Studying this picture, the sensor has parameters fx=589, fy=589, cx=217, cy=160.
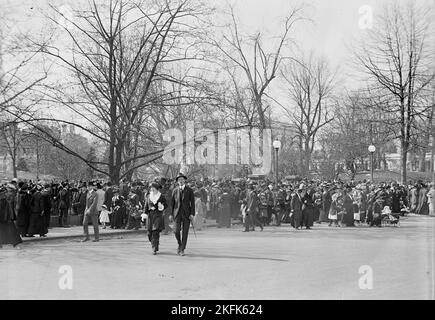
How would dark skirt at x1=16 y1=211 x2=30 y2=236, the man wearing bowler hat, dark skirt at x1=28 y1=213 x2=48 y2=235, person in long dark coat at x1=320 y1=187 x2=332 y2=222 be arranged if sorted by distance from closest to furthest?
the man wearing bowler hat → dark skirt at x1=16 y1=211 x2=30 y2=236 → dark skirt at x1=28 y1=213 x2=48 y2=235 → person in long dark coat at x1=320 y1=187 x2=332 y2=222

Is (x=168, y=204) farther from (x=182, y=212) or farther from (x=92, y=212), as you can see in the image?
(x=182, y=212)

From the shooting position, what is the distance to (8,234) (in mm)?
14711

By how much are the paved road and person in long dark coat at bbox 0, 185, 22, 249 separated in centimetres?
40

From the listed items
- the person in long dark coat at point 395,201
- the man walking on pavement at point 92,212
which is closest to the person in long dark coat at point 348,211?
the person in long dark coat at point 395,201

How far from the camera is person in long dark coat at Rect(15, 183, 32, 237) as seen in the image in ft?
55.0

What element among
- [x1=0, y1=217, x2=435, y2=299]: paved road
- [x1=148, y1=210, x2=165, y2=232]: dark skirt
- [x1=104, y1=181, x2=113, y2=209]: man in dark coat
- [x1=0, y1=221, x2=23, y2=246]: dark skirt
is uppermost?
[x1=104, y1=181, x2=113, y2=209]: man in dark coat

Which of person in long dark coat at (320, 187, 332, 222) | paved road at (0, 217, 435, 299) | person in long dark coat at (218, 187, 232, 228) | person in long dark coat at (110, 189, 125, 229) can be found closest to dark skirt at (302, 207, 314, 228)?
person in long dark coat at (218, 187, 232, 228)

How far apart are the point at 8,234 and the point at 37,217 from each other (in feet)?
8.56

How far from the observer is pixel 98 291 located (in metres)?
8.55

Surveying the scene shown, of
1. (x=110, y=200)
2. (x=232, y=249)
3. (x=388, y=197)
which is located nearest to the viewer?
(x=232, y=249)

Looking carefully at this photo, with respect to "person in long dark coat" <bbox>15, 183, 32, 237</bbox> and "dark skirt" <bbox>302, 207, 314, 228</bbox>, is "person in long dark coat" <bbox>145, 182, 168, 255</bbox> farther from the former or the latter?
"dark skirt" <bbox>302, 207, 314, 228</bbox>
